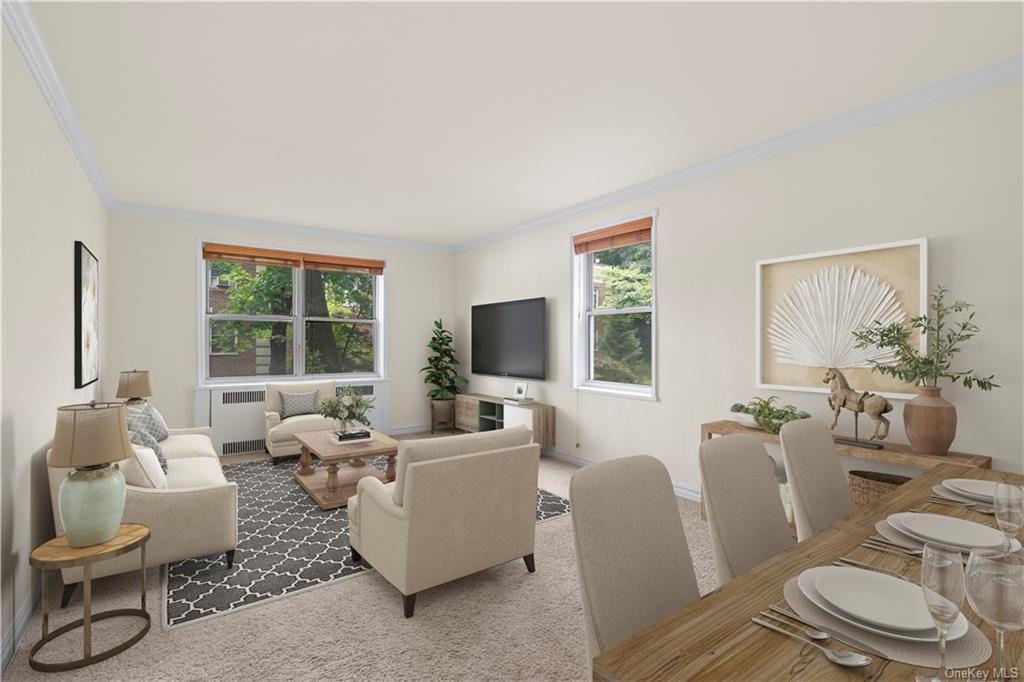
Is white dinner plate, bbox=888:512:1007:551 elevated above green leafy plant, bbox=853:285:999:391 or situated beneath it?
situated beneath

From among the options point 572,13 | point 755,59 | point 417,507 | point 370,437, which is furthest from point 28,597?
point 755,59

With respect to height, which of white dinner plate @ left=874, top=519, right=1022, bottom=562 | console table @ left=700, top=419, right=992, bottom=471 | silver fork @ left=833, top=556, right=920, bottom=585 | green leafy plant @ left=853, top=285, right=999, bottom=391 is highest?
green leafy plant @ left=853, top=285, right=999, bottom=391

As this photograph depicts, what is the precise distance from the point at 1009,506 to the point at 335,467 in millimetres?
3985

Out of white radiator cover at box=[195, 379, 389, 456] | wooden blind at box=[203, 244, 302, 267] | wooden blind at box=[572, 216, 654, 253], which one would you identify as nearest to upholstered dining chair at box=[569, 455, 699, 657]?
wooden blind at box=[572, 216, 654, 253]

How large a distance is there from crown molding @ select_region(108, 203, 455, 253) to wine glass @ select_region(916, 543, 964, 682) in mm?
6353

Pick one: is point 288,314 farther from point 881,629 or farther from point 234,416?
point 881,629

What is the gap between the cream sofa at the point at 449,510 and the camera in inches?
94.7

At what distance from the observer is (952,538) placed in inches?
54.6

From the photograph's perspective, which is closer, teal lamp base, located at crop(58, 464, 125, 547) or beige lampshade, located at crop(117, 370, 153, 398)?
teal lamp base, located at crop(58, 464, 125, 547)

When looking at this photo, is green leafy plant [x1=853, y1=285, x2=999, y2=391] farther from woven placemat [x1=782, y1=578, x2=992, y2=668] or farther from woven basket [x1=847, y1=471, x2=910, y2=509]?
woven placemat [x1=782, y1=578, x2=992, y2=668]

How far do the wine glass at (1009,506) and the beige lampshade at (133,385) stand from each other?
5187 mm

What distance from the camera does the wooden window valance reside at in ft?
18.8

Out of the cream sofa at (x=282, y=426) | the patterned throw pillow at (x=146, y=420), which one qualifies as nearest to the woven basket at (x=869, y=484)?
the cream sofa at (x=282, y=426)

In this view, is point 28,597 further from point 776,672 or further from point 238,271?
point 238,271
